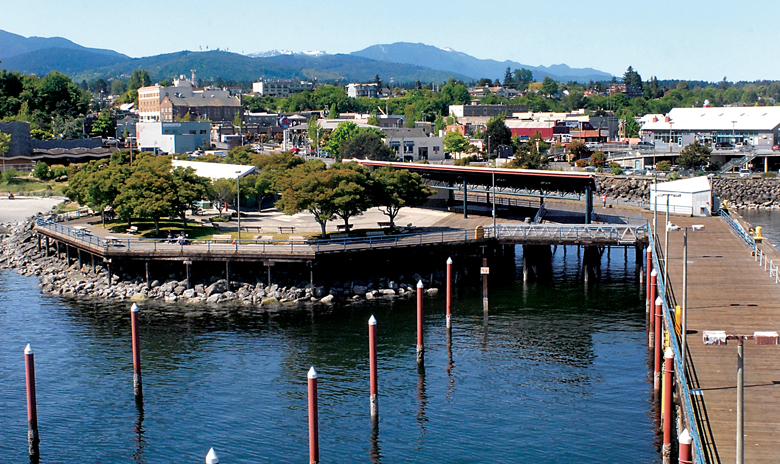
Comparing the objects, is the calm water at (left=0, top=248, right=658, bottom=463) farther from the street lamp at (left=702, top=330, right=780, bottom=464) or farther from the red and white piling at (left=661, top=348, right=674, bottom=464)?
the street lamp at (left=702, top=330, right=780, bottom=464)

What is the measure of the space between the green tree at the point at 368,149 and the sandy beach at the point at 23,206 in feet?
137

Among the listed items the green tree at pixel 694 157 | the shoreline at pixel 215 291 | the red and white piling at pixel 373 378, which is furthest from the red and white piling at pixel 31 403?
the green tree at pixel 694 157

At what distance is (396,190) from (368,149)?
57937 mm

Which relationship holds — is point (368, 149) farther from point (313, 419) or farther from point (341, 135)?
point (313, 419)

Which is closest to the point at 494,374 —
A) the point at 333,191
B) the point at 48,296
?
the point at 333,191

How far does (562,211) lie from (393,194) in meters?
18.3

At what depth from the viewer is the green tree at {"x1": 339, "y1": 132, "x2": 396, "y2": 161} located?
411 feet

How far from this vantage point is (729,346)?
36.3 metres

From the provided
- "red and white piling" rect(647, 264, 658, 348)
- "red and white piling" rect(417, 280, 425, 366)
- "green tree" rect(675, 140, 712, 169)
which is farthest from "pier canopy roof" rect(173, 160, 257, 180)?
"green tree" rect(675, 140, 712, 169)

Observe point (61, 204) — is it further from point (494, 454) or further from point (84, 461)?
point (494, 454)

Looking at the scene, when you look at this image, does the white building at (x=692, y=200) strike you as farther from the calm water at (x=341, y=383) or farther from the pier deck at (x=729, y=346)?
the calm water at (x=341, y=383)

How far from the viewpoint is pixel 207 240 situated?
61.0 metres

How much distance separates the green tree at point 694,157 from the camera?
126m

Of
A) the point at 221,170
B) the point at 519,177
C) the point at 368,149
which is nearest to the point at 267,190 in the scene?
the point at 221,170
